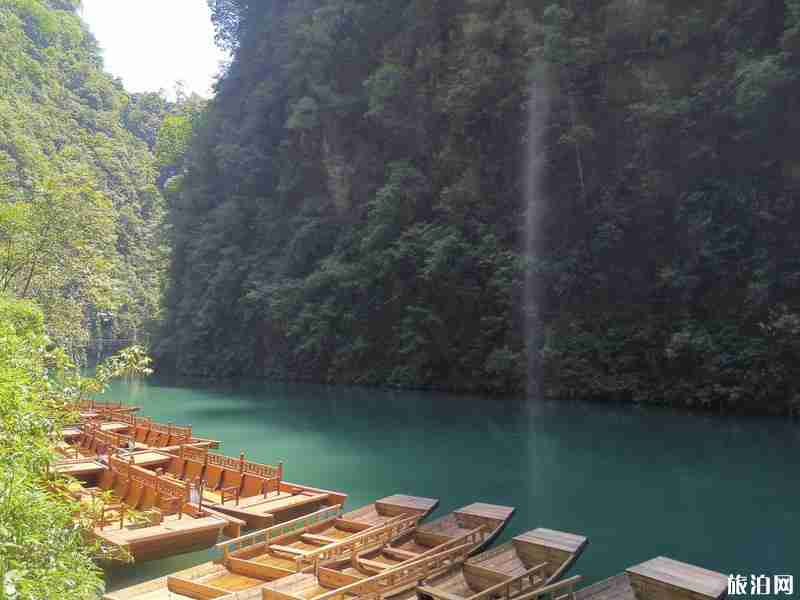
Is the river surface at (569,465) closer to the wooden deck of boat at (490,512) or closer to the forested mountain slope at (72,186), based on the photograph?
the wooden deck of boat at (490,512)

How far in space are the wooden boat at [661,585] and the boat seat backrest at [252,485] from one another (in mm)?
5133

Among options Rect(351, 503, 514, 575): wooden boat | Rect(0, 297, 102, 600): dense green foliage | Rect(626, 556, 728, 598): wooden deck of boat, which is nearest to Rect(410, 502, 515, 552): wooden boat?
Rect(351, 503, 514, 575): wooden boat

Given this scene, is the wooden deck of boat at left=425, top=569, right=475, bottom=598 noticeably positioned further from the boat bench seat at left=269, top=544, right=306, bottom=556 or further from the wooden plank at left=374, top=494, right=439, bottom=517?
the wooden plank at left=374, top=494, right=439, bottom=517

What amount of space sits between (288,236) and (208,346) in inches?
310

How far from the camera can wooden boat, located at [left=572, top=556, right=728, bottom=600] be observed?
5.36m

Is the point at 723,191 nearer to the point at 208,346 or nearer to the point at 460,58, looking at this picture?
the point at 460,58

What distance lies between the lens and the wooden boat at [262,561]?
20.0 ft

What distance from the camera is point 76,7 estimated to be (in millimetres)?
79625

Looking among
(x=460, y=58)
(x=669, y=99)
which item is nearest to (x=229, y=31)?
(x=460, y=58)

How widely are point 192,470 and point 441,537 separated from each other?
16.4ft

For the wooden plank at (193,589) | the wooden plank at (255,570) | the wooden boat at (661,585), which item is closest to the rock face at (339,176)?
the wooden plank at (255,570)

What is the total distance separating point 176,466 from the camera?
35.5 feet

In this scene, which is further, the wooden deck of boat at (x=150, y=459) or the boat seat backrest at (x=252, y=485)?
the wooden deck of boat at (x=150, y=459)

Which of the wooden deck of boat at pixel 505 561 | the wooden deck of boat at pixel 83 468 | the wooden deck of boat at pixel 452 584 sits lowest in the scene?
the wooden deck of boat at pixel 452 584
